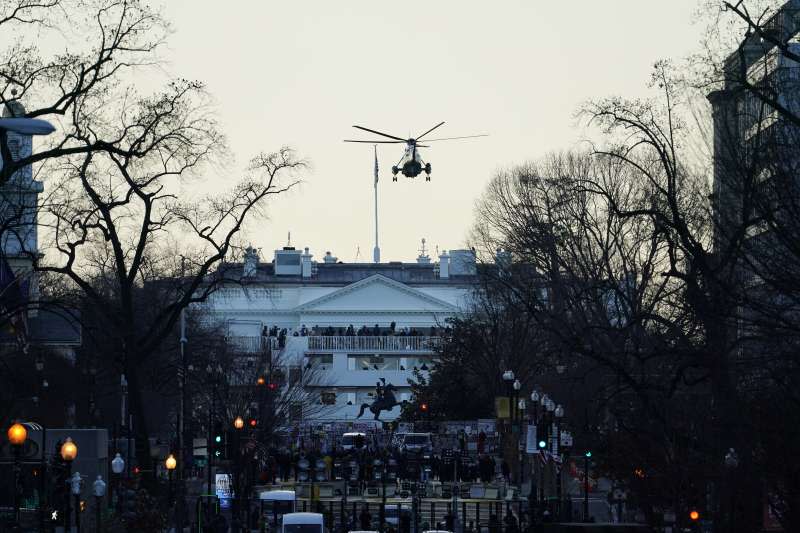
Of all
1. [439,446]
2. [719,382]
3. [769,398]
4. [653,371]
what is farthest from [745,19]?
[439,446]

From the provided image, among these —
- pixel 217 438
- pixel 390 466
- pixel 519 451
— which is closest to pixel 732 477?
pixel 217 438

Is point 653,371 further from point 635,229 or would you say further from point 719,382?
point 719,382

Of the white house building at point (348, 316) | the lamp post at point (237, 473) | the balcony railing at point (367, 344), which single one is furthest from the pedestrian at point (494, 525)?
the balcony railing at point (367, 344)

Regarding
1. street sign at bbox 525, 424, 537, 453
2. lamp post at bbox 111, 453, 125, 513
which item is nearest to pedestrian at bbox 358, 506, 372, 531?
street sign at bbox 525, 424, 537, 453

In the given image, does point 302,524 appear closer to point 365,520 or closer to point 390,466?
point 365,520

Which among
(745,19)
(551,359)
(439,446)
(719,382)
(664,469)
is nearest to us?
(745,19)

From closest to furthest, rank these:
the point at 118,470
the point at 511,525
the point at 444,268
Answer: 1. the point at 118,470
2. the point at 511,525
3. the point at 444,268

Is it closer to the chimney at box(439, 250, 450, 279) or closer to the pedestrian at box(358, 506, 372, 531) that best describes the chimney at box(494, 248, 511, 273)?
the pedestrian at box(358, 506, 372, 531)
